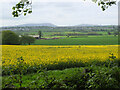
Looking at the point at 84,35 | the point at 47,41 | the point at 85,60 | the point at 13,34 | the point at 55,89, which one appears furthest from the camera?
the point at 84,35

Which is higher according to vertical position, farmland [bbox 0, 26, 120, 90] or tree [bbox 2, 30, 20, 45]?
tree [bbox 2, 30, 20, 45]

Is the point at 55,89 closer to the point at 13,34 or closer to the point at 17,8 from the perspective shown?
the point at 17,8

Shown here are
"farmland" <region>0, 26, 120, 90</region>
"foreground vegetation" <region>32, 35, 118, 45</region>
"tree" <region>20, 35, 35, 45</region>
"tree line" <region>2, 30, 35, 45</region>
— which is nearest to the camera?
"farmland" <region>0, 26, 120, 90</region>

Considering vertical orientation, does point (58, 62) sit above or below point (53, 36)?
below

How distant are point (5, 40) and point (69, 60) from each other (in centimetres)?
740

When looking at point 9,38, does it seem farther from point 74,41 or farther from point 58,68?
point 58,68

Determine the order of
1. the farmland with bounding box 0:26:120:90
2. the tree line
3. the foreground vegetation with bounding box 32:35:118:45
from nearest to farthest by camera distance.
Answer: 1. the farmland with bounding box 0:26:120:90
2. the foreground vegetation with bounding box 32:35:118:45
3. the tree line

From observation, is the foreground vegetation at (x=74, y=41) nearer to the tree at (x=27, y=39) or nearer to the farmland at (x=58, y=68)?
the farmland at (x=58, y=68)

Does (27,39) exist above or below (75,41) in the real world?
above

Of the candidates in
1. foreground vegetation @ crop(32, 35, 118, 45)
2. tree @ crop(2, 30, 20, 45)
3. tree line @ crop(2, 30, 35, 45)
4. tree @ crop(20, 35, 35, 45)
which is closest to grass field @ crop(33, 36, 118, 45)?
foreground vegetation @ crop(32, 35, 118, 45)

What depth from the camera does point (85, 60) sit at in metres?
6.37

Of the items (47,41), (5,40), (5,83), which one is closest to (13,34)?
(5,40)

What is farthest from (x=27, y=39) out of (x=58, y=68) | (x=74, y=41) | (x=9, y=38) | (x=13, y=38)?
(x=58, y=68)

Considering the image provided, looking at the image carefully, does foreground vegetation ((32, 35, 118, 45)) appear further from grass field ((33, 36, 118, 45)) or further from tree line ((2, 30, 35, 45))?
tree line ((2, 30, 35, 45))
